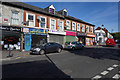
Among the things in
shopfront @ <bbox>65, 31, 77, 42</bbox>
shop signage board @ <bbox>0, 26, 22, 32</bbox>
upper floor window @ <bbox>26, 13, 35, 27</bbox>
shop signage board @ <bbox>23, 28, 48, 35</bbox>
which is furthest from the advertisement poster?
shopfront @ <bbox>65, 31, 77, 42</bbox>

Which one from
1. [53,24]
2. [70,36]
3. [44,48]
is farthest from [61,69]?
[70,36]

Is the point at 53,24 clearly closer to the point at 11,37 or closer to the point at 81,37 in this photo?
the point at 11,37

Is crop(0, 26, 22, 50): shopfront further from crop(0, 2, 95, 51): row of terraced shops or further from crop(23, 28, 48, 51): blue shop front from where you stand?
crop(23, 28, 48, 51): blue shop front

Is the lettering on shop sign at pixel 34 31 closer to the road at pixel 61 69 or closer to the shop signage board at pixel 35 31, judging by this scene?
the shop signage board at pixel 35 31

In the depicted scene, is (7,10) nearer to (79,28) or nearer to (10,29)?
(10,29)

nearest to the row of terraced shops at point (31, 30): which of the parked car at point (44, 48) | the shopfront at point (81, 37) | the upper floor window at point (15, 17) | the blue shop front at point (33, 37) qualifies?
the blue shop front at point (33, 37)

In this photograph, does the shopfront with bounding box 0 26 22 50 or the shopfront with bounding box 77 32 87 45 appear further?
the shopfront with bounding box 77 32 87 45

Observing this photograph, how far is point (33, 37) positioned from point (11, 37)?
11.3 feet

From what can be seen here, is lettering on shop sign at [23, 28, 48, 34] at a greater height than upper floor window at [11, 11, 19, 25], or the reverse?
upper floor window at [11, 11, 19, 25]

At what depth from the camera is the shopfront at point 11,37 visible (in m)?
11.8

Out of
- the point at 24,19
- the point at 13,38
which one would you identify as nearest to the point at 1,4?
the point at 24,19

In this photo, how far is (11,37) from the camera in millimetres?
12625

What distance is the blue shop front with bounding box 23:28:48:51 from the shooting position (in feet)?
44.1

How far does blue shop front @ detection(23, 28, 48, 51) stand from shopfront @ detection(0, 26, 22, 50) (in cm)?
96
